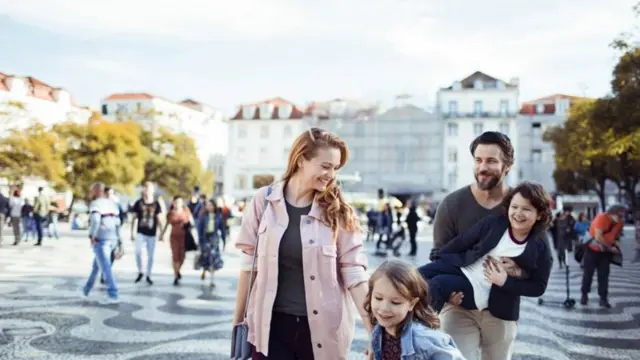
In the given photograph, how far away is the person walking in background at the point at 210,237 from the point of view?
10.9 metres

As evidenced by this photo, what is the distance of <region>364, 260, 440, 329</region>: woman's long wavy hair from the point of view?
8.32 ft

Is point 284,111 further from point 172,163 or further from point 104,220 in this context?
point 104,220

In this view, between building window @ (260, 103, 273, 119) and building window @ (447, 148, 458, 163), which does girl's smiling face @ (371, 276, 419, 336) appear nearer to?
building window @ (447, 148, 458, 163)

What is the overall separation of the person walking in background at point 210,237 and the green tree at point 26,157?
24.0 meters

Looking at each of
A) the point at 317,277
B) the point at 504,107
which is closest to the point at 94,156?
the point at 317,277

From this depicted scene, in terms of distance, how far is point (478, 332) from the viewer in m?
3.17

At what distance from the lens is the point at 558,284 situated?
12.2 meters

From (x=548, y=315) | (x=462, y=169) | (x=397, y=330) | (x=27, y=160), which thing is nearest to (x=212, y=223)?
(x=548, y=315)

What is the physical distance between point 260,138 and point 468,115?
23.3 meters

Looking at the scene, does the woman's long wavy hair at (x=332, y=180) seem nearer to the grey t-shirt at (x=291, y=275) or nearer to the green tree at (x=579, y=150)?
the grey t-shirt at (x=291, y=275)

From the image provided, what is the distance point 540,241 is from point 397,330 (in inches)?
32.7

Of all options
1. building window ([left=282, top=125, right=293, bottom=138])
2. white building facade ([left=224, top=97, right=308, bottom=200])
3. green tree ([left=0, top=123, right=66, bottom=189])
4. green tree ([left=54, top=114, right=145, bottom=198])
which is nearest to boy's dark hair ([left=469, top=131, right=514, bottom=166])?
green tree ([left=0, top=123, right=66, bottom=189])

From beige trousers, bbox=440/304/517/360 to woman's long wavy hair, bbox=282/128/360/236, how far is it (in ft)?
2.00

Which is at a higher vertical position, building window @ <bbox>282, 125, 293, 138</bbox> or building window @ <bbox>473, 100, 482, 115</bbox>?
building window @ <bbox>473, 100, 482, 115</bbox>
